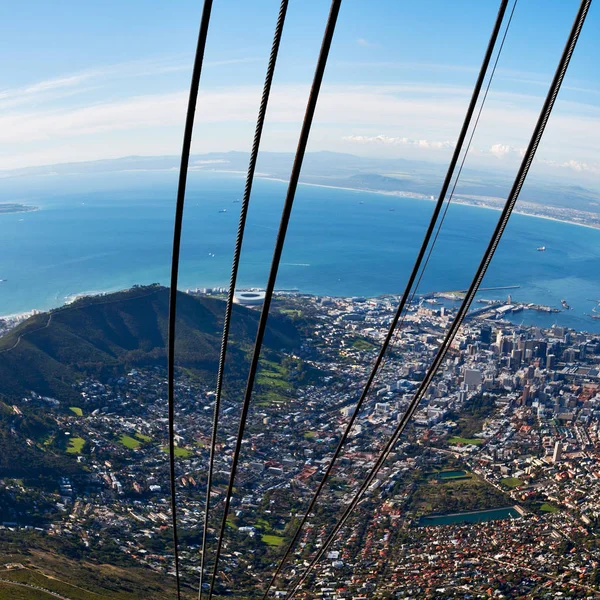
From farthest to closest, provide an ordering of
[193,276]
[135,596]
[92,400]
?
[193,276] < [92,400] < [135,596]

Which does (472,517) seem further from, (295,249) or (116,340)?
(295,249)

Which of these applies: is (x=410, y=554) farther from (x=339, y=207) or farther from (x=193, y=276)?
(x=339, y=207)

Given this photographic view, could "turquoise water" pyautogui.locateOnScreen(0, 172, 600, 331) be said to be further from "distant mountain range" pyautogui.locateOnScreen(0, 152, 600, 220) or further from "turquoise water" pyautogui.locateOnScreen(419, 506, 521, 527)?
"turquoise water" pyautogui.locateOnScreen(419, 506, 521, 527)

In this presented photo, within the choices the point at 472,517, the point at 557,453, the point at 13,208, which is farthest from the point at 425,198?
the point at 472,517

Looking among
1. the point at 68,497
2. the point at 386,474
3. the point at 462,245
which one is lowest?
the point at 68,497

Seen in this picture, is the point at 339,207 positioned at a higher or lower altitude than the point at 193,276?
higher

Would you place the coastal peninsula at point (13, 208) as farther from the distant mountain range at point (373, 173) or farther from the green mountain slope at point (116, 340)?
the green mountain slope at point (116, 340)

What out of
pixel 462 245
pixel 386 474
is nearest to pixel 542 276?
pixel 462 245

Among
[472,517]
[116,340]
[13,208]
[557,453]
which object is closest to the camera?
[472,517]
